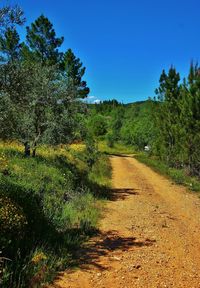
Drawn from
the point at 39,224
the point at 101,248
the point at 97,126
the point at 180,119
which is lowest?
the point at 101,248

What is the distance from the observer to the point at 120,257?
735 centimetres

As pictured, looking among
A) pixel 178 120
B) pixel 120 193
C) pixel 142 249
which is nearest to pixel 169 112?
pixel 178 120

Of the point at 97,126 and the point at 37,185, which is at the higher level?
the point at 97,126

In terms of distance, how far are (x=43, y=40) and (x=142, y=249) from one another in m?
35.9

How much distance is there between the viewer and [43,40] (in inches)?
1577

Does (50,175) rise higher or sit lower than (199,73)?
lower

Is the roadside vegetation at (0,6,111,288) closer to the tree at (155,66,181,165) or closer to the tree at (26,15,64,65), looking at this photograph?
the tree at (155,66,181,165)

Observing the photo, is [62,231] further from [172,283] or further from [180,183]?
[180,183]

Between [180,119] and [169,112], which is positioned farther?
[169,112]

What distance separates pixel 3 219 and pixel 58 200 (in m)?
4.94

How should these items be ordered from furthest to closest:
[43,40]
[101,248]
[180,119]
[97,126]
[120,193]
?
1. [97,126]
2. [43,40]
3. [180,119]
4. [120,193]
5. [101,248]

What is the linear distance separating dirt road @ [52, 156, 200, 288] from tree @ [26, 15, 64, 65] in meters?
30.3

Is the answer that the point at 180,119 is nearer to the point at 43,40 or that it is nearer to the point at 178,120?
the point at 178,120

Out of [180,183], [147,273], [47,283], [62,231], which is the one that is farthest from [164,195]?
[47,283]
